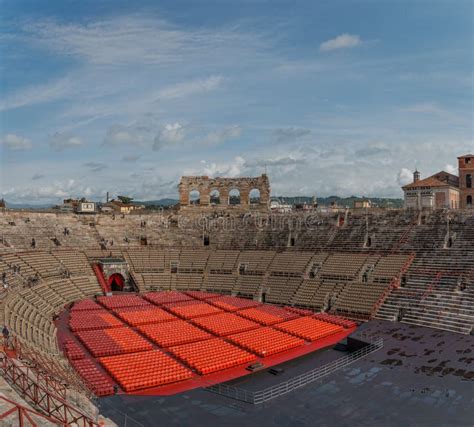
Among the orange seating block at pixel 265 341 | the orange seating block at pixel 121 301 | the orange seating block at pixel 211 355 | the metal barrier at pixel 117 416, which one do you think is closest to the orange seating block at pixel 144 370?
the orange seating block at pixel 211 355

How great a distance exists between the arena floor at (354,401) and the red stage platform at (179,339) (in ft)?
6.75

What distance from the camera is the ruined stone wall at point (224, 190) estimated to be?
72.8 metres

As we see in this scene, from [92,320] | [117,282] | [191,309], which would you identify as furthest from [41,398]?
[117,282]

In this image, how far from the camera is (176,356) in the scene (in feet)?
102

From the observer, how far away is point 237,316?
138ft

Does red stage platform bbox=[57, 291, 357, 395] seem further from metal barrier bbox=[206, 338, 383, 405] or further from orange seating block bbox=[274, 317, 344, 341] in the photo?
metal barrier bbox=[206, 338, 383, 405]

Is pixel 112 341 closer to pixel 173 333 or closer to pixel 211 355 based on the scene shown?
pixel 173 333

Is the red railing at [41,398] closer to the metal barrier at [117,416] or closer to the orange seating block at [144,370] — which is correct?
the metal barrier at [117,416]

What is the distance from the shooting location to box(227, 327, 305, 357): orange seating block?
105 feet

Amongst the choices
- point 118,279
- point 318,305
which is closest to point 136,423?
point 318,305

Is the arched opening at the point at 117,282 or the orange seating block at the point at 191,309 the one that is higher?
the arched opening at the point at 117,282

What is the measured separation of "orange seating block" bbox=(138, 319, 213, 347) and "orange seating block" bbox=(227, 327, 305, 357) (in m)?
2.84

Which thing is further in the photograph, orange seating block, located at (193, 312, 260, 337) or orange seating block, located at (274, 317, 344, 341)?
orange seating block, located at (193, 312, 260, 337)

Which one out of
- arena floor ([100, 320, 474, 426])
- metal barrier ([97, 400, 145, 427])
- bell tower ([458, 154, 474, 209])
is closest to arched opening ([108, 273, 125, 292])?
arena floor ([100, 320, 474, 426])
